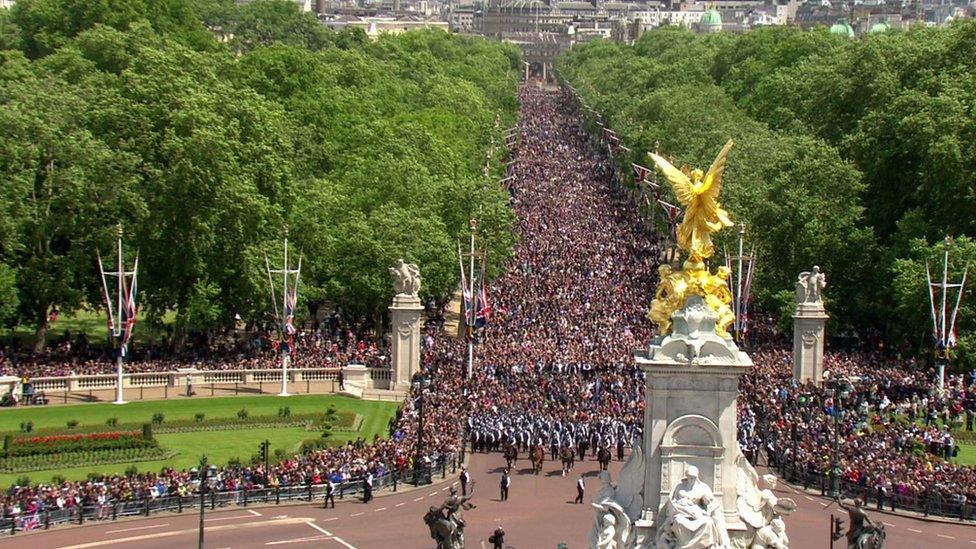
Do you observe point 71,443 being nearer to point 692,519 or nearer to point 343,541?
point 343,541

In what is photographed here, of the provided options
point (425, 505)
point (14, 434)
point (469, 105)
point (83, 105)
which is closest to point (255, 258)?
point (83, 105)

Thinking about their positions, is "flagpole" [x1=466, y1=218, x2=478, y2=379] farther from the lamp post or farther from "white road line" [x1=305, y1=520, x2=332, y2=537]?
"white road line" [x1=305, y1=520, x2=332, y2=537]

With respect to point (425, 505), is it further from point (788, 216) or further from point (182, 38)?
point (182, 38)

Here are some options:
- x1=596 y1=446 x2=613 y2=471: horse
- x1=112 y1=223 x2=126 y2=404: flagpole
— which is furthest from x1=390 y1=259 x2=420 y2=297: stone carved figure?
x1=596 y1=446 x2=613 y2=471: horse

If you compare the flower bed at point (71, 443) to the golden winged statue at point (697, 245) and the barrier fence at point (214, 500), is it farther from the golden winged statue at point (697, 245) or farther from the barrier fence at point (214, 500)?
the golden winged statue at point (697, 245)

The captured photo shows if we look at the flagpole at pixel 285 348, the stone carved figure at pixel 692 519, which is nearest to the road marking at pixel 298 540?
the stone carved figure at pixel 692 519

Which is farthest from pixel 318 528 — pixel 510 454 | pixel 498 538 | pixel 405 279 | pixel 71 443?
pixel 405 279
